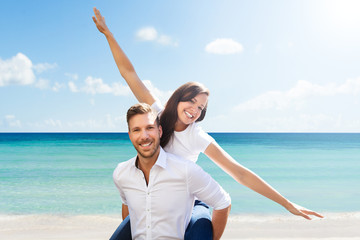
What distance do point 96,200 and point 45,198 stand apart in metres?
1.53

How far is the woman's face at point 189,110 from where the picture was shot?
270 cm

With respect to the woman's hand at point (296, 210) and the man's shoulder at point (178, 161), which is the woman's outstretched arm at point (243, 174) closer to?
the woman's hand at point (296, 210)

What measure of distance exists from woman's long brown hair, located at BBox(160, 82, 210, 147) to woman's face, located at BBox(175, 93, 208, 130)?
0.03 m

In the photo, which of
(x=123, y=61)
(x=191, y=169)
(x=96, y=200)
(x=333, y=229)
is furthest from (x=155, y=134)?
(x=96, y=200)

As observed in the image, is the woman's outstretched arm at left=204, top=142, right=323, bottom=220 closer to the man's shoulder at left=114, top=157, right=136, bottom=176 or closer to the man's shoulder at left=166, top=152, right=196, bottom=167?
the man's shoulder at left=166, top=152, right=196, bottom=167

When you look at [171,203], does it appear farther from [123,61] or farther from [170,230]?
[123,61]

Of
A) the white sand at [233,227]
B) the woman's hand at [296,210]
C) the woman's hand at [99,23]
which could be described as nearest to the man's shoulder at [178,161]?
the woman's hand at [296,210]

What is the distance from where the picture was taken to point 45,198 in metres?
9.63

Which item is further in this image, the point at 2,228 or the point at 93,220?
the point at 93,220

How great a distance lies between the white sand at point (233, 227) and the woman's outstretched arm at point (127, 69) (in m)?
2.88

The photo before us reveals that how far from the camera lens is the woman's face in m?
2.70

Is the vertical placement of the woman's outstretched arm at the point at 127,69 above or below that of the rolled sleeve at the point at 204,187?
above

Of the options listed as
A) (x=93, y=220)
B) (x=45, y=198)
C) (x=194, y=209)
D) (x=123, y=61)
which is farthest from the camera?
(x=45, y=198)

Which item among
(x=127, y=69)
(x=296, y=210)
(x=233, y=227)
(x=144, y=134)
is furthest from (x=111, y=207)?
(x=144, y=134)
